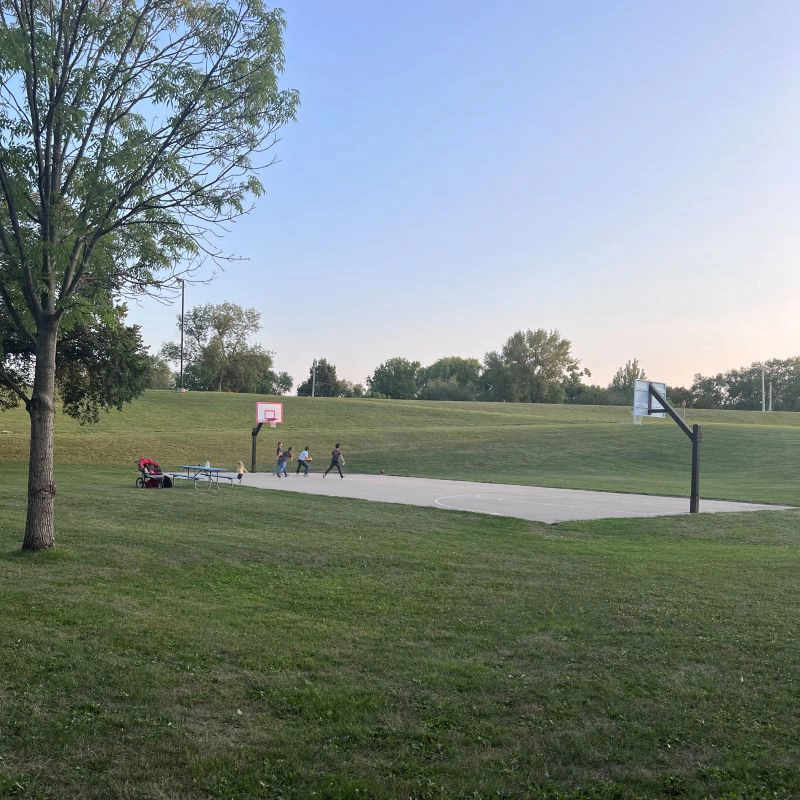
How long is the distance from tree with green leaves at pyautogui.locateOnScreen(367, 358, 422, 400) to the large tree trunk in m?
117

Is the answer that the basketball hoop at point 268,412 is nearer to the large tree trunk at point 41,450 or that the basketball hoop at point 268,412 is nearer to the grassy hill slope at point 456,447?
the grassy hill slope at point 456,447

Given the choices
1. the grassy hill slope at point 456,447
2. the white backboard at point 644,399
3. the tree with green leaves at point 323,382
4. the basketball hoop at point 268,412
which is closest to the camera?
the white backboard at point 644,399

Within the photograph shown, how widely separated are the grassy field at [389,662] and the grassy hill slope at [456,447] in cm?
1606

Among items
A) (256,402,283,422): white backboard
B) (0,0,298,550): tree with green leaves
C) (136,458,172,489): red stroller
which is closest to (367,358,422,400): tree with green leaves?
(256,402,283,422): white backboard

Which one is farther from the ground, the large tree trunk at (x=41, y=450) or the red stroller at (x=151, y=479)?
the large tree trunk at (x=41, y=450)

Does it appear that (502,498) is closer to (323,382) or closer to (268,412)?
(268,412)

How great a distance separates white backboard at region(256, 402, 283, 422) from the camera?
113 feet

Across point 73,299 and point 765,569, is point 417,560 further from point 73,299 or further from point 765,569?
point 73,299

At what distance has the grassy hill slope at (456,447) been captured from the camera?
1310 inches

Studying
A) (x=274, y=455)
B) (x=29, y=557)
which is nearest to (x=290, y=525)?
(x=29, y=557)

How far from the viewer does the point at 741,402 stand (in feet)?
370

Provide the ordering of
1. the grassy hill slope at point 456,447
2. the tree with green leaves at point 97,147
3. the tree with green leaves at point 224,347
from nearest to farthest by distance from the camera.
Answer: the tree with green leaves at point 97,147 → the grassy hill slope at point 456,447 → the tree with green leaves at point 224,347

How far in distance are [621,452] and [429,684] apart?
40456 mm

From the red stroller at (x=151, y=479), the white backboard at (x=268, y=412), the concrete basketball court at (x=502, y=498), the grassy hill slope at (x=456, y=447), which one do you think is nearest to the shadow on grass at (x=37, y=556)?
the concrete basketball court at (x=502, y=498)
